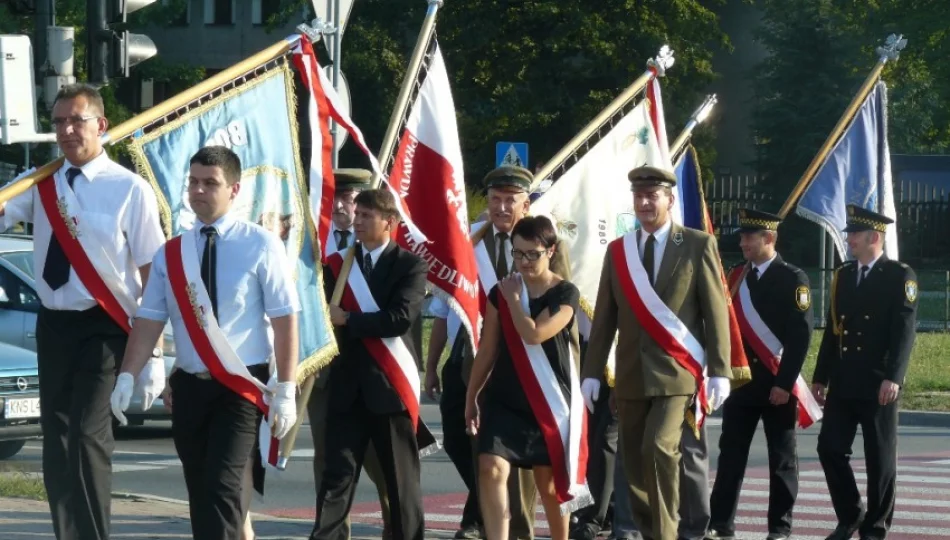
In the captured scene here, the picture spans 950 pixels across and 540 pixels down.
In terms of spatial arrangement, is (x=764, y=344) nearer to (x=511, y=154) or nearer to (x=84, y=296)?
(x=84, y=296)

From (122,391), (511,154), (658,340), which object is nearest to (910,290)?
(658,340)

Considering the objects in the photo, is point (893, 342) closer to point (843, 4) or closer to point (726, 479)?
point (726, 479)

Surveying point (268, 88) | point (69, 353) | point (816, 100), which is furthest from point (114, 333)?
point (816, 100)

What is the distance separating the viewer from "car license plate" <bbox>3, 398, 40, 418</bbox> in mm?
12078

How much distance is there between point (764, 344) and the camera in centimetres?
996

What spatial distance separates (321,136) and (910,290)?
3.38 meters

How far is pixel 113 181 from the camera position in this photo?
7359 millimetres

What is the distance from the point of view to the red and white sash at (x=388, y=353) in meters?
8.40

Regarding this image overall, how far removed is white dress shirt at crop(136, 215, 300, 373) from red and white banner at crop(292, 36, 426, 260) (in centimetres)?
160

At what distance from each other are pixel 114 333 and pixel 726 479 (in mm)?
3873

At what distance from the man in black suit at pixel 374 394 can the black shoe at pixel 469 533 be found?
3.98 ft

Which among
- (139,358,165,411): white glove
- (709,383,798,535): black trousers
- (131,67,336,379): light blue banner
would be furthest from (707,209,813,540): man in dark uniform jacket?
(139,358,165,411): white glove

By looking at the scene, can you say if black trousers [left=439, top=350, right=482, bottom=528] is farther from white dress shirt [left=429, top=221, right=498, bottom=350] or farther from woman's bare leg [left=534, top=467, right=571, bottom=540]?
woman's bare leg [left=534, top=467, right=571, bottom=540]

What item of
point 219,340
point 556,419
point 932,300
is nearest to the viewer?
point 219,340
